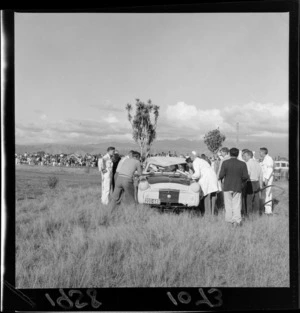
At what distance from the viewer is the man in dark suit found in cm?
462

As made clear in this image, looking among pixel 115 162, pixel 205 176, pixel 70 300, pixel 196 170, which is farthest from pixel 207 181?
pixel 70 300

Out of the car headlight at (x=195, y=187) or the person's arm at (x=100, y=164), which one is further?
the car headlight at (x=195, y=187)

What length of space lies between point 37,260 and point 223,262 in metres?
1.88

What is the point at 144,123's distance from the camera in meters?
4.51

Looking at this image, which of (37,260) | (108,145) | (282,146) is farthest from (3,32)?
(282,146)

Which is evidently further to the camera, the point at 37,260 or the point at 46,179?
the point at 46,179

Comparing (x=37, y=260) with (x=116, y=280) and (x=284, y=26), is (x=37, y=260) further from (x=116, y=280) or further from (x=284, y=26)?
(x=284, y=26)

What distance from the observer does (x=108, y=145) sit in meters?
4.57

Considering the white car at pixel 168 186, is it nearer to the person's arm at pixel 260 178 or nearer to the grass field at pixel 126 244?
the grass field at pixel 126 244

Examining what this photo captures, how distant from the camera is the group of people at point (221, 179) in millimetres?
4586

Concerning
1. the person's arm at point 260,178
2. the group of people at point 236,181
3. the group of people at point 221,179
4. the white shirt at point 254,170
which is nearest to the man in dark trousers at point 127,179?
the group of people at point 221,179

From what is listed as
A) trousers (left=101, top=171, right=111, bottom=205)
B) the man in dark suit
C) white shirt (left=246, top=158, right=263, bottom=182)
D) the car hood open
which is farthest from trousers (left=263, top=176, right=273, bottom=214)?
trousers (left=101, top=171, right=111, bottom=205)

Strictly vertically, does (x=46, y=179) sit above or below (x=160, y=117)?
below

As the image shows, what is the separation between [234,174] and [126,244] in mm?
1403
